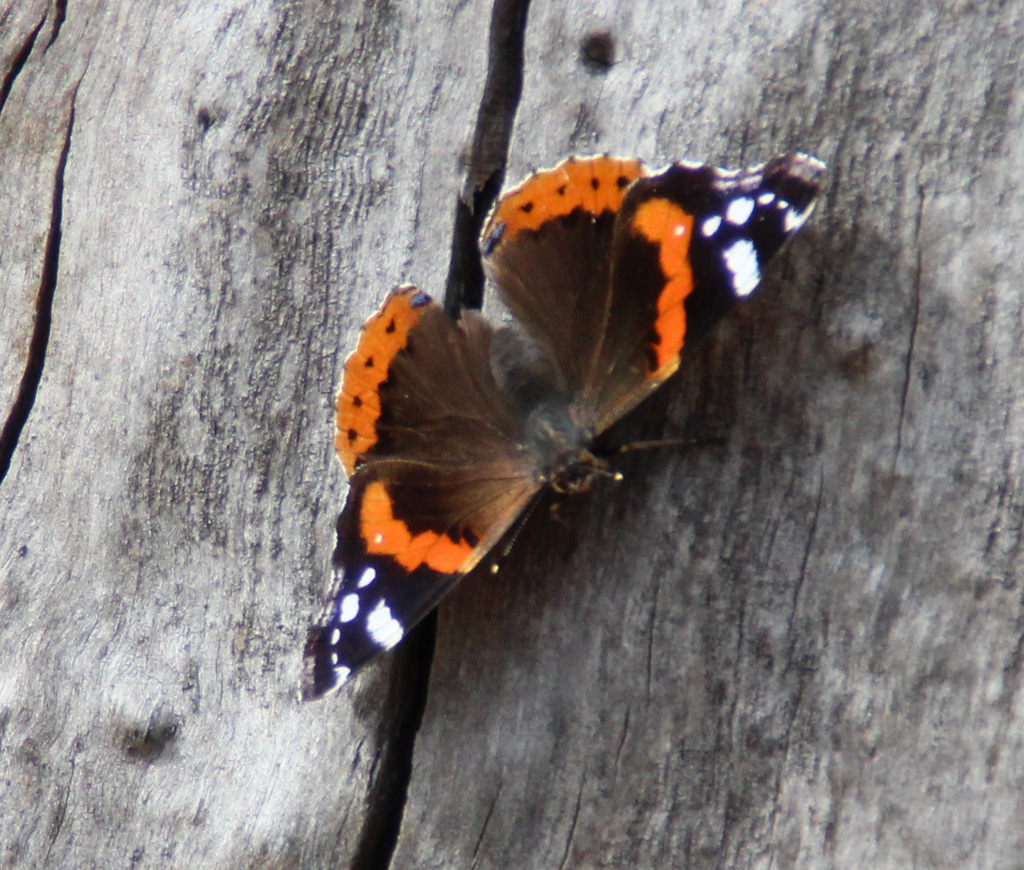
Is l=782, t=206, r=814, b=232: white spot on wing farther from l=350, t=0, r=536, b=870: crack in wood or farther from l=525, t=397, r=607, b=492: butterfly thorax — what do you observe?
l=350, t=0, r=536, b=870: crack in wood

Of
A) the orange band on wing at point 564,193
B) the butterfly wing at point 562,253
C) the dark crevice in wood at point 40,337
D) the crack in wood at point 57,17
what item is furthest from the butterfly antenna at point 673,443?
the crack in wood at point 57,17

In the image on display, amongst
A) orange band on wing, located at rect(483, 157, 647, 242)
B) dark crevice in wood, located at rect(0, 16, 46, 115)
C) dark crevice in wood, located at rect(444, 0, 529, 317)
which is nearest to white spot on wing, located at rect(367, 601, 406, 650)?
dark crevice in wood, located at rect(444, 0, 529, 317)

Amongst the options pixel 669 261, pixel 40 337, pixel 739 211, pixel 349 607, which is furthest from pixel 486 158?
pixel 40 337

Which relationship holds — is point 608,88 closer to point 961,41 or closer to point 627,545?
point 961,41

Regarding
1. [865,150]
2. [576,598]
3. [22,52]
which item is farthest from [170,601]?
[865,150]

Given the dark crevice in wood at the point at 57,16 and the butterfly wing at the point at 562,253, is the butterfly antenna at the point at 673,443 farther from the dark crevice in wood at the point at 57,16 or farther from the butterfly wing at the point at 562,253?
the dark crevice in wood at the point at 57,16

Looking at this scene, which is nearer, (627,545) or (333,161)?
(627,545)
